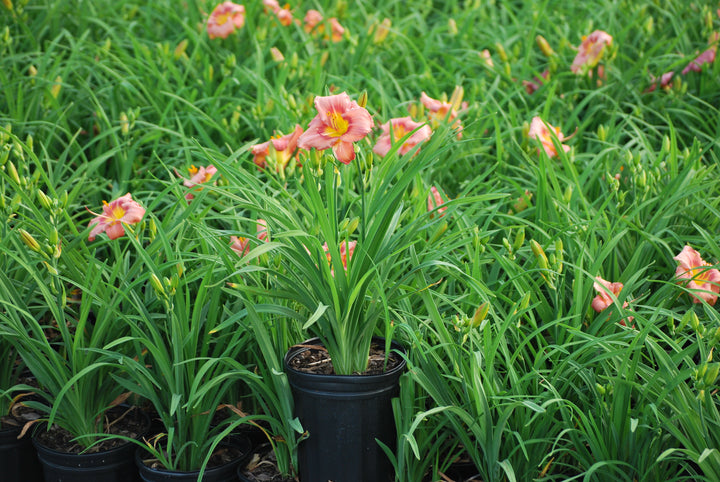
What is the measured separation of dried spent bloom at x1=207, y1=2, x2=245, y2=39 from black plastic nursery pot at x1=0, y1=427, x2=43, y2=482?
1.74 meters

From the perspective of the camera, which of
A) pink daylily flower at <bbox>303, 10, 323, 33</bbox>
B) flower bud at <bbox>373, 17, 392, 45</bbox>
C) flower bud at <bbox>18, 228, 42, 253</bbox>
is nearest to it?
flower bud at <bbox>18, 228, 42, 253</bbox>

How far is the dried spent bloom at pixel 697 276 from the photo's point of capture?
4.81 feet

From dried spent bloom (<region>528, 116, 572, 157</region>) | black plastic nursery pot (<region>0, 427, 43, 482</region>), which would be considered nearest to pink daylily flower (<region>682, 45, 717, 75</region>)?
dried spent bloom (<region>528, 116, 572, 157</region>)

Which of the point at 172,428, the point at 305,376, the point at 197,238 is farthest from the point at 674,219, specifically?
the point at 172,428

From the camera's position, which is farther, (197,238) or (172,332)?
(197,238)

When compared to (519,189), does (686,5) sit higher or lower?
higher

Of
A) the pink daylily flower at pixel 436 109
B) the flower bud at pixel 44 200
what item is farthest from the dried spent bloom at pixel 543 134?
the flower bud at pixel 44 200

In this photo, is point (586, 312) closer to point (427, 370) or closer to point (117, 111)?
point (427, 370)

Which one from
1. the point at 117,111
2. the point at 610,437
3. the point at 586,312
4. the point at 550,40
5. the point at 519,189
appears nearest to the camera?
the point at 610,437

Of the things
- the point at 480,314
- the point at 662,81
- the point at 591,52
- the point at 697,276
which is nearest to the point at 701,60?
the point at 662,81

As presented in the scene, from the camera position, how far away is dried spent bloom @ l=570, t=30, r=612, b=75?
2.51 m

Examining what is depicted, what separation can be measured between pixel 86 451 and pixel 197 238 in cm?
53

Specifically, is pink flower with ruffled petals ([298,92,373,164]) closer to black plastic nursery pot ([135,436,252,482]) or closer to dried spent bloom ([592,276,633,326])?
dried spent bloom ([592,276,633,326])

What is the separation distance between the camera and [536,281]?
64.7 inches
